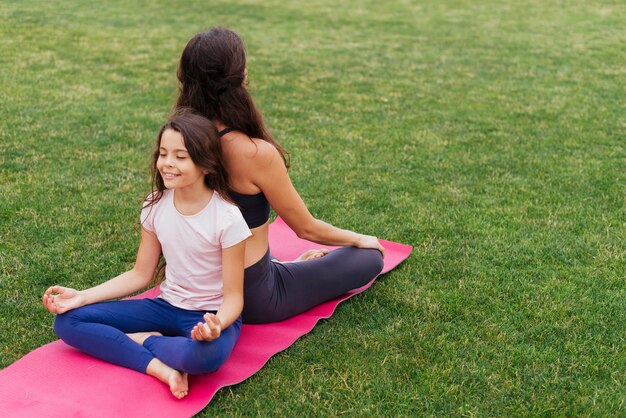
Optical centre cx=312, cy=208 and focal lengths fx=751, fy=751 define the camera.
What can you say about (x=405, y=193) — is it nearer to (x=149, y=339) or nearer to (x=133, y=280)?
(x=133, y=280)

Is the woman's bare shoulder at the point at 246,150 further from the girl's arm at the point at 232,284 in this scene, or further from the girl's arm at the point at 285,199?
the girl's arm at the point at 232,284

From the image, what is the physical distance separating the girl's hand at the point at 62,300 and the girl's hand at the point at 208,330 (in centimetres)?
67

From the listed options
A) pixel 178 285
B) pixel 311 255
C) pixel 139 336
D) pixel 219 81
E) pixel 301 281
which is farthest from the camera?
pixel 311 255

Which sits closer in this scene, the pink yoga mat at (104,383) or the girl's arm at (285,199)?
the pink yoga mat at (104,383)

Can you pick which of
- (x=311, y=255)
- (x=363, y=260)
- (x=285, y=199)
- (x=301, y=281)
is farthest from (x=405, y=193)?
(x=285, y=199)

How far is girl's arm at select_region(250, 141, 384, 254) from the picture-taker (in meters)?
3.49

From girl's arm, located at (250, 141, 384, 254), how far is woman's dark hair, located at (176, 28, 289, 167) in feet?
0.40

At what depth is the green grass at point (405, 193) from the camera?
3418 millimetres

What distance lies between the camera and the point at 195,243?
343 centimetres

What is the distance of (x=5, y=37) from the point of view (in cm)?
1148

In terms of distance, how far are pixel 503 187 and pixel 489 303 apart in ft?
6.67

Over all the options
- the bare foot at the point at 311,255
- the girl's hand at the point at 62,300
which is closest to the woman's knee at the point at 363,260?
the bare foot at the point at 311,255

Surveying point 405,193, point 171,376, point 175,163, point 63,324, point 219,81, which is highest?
point 219,81

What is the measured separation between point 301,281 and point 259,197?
559 mm
